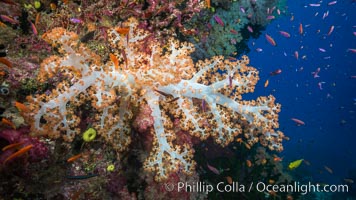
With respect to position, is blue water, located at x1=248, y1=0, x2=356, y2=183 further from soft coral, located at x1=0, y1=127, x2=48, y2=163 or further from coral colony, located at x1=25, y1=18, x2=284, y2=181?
soft coral, located at x1=0, y1=127, x2=48, y2=163

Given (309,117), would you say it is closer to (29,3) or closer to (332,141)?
(332,141)

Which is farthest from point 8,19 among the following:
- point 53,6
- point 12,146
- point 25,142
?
point 12,146

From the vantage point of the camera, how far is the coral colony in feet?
10.2

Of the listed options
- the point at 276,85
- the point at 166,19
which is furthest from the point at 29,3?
the point at 276,85

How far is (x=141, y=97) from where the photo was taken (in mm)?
3555

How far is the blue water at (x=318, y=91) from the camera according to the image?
34406 mm

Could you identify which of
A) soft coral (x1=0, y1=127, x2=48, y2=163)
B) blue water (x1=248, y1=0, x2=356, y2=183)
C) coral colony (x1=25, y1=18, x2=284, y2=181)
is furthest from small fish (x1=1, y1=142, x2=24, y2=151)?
blue water (x1=248, y1=0, x2=356, y2=183)

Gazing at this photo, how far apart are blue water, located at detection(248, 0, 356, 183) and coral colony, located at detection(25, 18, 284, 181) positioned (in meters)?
26.9

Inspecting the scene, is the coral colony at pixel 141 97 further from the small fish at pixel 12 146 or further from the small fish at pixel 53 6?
the small fish at pixel 53 6

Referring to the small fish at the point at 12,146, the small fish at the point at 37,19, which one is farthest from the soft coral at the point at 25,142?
the small fish at the point at 37,19

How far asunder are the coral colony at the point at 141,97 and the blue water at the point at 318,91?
88.4 ft

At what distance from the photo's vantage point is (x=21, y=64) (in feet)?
11.7

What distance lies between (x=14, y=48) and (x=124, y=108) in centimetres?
212

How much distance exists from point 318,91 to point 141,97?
8504 centimetres
